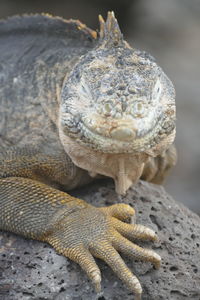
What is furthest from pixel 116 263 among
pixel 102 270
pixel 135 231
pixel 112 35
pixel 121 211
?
pixel 112 35

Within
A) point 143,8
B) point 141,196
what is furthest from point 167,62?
point 141,196

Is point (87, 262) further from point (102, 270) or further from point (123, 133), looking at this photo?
point (123, 133)

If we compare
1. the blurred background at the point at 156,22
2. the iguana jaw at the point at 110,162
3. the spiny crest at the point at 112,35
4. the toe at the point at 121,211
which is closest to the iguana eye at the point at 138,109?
the iguana jaw at the point at 110,162

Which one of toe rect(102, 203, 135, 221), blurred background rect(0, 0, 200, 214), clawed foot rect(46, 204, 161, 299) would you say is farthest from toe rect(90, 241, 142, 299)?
blurred background rect(0, 0, 200, 214)

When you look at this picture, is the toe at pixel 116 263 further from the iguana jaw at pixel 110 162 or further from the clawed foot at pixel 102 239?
the iguana jaw at pixel 110 162

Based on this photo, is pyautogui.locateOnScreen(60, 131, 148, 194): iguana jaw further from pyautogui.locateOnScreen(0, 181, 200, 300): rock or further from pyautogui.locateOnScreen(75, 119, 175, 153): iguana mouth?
pyautogui.locateOnScreen(0, 181, 200, 300): rock

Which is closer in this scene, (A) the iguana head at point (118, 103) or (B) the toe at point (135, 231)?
(A) the iguana head at point (118, 103)
